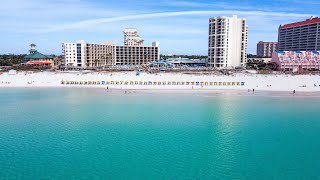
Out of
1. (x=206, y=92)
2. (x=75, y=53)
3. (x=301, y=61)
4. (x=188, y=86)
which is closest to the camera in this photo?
(x=206, y=92)

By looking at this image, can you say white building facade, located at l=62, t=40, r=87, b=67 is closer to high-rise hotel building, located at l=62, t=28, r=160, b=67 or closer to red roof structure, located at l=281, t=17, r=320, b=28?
high-rise hotel building, located at l=62, t=28, r=160, b=67

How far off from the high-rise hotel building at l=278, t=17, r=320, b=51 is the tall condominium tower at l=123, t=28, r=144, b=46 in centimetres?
6373

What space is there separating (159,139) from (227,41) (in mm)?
76245

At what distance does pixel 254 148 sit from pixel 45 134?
18.0 m

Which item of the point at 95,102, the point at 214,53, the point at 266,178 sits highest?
the point at 214,53

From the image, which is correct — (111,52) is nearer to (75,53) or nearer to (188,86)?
(75,53)

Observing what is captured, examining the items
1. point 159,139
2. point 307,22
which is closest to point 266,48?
point 307,22

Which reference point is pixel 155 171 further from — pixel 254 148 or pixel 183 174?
pixel 254 148

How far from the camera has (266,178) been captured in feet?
56.1

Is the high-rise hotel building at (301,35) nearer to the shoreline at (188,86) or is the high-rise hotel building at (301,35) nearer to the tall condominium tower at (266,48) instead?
the tall condominium tower at (266,48)

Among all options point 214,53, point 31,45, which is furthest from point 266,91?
point 31,45

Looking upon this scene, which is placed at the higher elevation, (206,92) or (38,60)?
(38,60)

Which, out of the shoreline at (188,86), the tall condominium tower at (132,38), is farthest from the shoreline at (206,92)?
the tall condominium tower at (132,38)

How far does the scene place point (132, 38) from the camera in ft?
395
